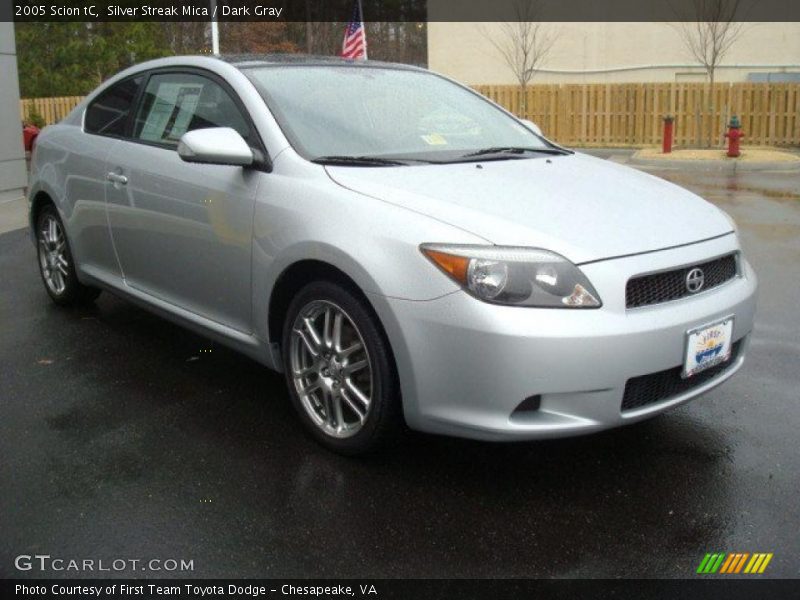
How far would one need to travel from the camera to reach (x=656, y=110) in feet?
71.8

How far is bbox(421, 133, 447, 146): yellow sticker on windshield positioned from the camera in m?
4.09

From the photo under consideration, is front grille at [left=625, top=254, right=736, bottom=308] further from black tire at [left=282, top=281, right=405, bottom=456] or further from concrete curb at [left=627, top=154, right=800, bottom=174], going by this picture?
concrete curb at [left=627, top=154, right=800, bottom=174]

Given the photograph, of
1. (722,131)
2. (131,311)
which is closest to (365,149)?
(131,311)

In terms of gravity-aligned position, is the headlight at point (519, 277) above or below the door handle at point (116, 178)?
below

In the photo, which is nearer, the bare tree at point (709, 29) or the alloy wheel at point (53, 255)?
the alloy wheel at point (53, 255)

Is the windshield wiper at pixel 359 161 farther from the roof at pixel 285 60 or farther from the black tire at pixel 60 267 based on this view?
the black tire at pixel 60 267

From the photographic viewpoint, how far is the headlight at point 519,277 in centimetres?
296

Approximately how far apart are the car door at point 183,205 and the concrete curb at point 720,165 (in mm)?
13339

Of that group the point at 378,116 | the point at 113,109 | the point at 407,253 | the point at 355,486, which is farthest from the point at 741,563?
the point at 113,109

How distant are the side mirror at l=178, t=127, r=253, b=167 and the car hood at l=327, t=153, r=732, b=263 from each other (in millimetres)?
405

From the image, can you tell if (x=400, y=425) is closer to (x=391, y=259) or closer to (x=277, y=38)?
(x=391, y=259)

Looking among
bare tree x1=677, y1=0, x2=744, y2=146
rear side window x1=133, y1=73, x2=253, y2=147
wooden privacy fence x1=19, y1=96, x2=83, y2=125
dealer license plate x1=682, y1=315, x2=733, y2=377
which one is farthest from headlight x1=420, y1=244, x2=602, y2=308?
wooden privacy fence x1=19, y1=96, x2=83, y2=125

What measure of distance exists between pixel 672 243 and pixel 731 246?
17.6 inches

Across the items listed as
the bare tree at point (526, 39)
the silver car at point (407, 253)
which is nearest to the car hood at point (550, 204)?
the silver car at point (407, 253)
